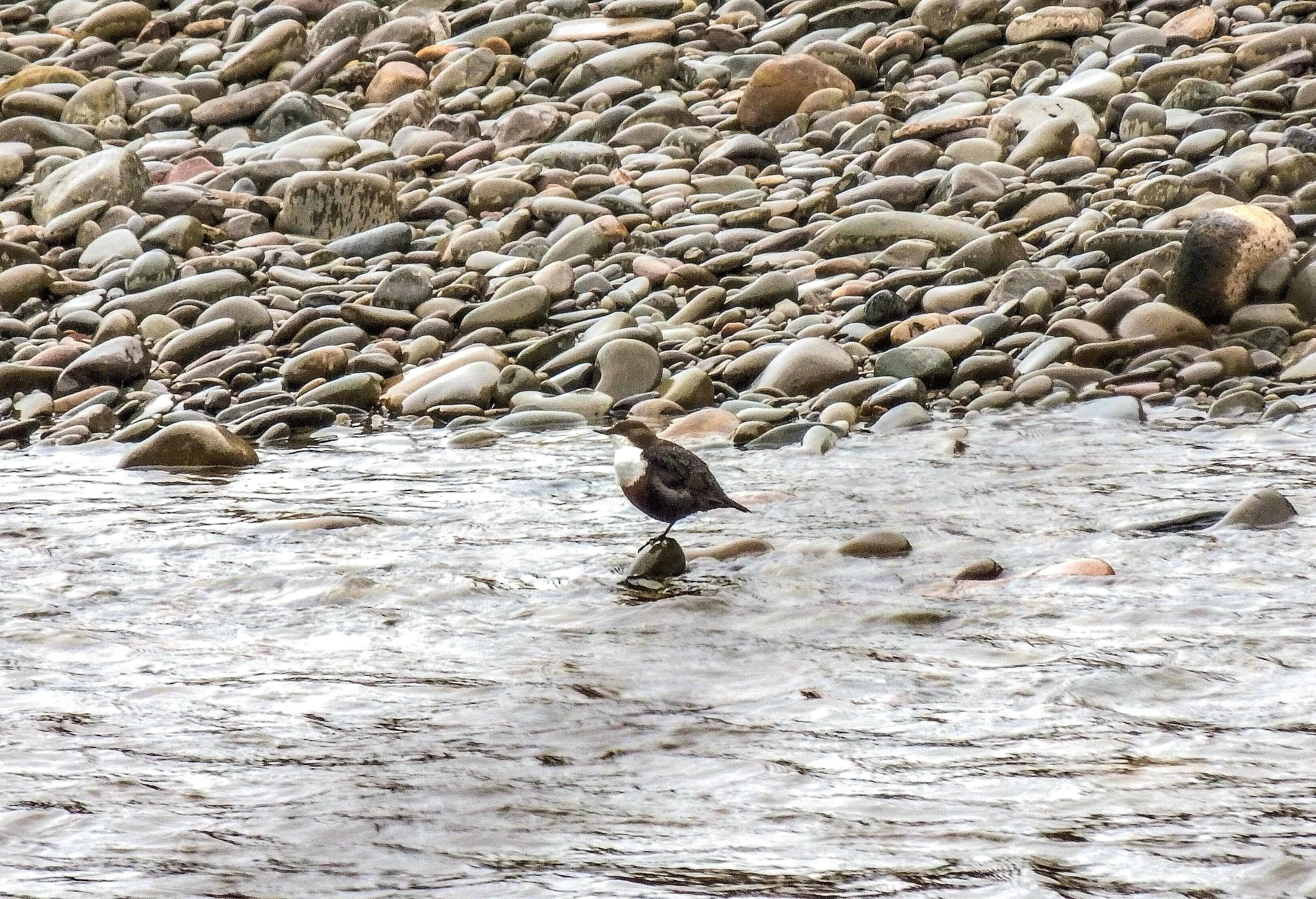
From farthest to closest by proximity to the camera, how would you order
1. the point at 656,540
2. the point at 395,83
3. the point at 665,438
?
the point at 395,83, the point at 665,438, the point at 656,540

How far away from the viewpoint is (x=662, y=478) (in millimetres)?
5168

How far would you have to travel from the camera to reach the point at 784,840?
3068mm

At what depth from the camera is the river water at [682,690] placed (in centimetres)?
302

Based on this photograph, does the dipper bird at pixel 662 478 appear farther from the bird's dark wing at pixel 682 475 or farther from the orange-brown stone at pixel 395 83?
the orange-brown stone at pixel 395 83

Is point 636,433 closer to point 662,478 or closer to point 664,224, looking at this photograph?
point 662,478

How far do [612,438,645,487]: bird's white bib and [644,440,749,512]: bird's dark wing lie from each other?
0.07ft

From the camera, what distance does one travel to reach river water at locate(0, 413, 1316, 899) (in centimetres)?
302

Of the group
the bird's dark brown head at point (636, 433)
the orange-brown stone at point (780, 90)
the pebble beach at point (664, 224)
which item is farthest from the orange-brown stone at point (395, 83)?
the bird's dark brown head at point (636, 433)

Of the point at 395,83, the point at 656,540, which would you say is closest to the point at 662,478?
the point at 656,540

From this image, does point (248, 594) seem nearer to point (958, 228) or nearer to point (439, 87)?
point (958, 228)

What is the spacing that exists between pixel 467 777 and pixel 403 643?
1.08 metres

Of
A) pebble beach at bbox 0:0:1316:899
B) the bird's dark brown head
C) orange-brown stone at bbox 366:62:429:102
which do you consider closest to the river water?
pebble beach at bbox 0:0:1316:899

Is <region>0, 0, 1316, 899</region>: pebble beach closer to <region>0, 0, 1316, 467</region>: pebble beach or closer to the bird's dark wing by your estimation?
<region>0, 0, 1316, 467</region>: pebble beach

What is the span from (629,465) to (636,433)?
201 millimetres
